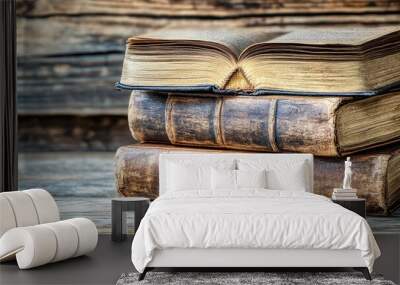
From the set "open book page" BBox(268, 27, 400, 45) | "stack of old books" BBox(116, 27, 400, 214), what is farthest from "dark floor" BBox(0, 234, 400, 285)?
"open book page" BBox(268, 27, 400, 45)

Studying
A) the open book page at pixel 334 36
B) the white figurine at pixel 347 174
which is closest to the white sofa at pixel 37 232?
the white figurine at pixel 347 174

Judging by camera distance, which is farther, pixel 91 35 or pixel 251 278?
pixel 91 35

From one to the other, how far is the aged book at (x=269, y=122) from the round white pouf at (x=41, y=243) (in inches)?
65.8

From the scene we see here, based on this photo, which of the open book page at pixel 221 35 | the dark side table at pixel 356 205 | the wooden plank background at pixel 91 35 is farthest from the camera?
the wooden plank background at pixel 91 35

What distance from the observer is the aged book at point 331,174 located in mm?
6395

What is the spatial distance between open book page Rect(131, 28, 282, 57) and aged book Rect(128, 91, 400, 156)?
50 centimetres

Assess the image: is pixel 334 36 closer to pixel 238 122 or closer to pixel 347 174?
pixel 238 122

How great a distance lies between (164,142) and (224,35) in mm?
1079

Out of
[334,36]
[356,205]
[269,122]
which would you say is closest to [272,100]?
[269,122]

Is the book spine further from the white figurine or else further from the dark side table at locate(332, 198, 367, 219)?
the dark side table at locate(332, 198, 367, 219)

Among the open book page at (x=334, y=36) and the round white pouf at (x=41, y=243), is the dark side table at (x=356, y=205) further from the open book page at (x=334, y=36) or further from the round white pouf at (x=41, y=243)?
the round white pouf at (x=41, y=243)

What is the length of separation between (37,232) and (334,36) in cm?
306

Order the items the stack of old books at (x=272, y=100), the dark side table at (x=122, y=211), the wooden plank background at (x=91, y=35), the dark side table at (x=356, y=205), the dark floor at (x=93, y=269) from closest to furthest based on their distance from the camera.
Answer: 1. the dark floor at (x=93, y=269)
2. the dark side table at (x=356, y=205)
3. the dark side table at (x=122, y=211)
4. the stack of old books at (x=272, y=100)
5. the wooden plank background at (x=91, y=35)

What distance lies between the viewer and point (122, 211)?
6.26 metres
